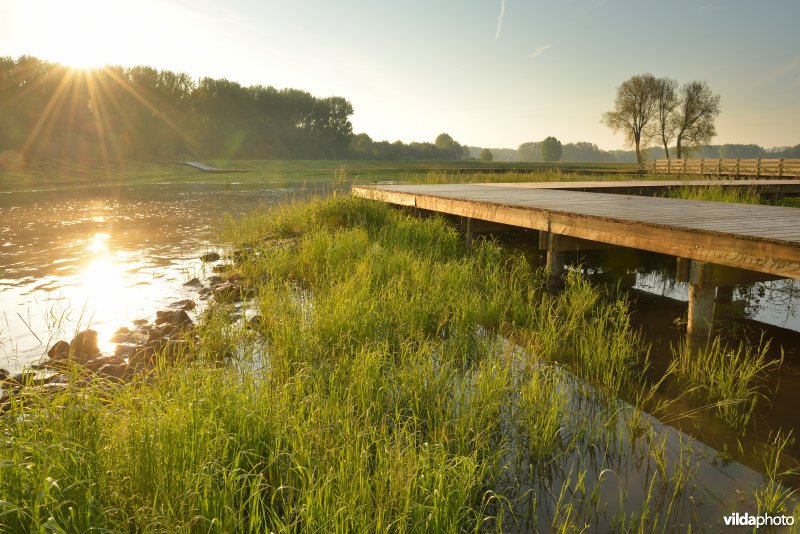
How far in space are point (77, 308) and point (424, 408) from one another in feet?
16.0

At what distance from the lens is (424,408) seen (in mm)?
3381

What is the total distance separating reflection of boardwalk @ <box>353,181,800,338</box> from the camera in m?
4.04

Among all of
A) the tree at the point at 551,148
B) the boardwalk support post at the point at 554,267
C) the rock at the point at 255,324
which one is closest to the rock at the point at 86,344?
the rock at the point at 255,324

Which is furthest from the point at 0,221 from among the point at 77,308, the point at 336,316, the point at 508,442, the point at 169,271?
the point at 508,442

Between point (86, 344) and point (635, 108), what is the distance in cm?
5312

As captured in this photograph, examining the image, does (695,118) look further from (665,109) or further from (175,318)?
(175,318)

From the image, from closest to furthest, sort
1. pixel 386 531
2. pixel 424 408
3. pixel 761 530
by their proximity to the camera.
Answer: pixel 386 531 < pixel 761 530 < pixel 424 408

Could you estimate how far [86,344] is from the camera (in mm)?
4758

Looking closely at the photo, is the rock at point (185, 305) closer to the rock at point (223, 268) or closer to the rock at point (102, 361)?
the rock at point (102, 361)

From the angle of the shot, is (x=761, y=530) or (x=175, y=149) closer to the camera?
(x=761, y=530)

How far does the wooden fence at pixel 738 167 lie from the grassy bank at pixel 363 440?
25.0m

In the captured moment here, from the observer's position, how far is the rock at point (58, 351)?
4531 millimetres

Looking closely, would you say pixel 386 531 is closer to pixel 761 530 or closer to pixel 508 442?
pixel 508 442

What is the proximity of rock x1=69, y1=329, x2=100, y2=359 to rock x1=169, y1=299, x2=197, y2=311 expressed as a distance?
1380 mm
